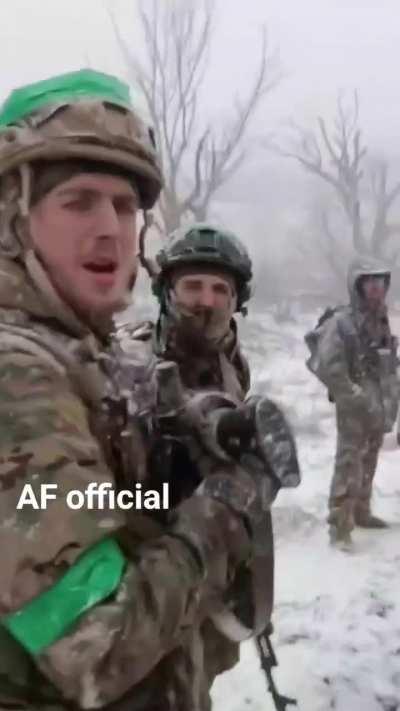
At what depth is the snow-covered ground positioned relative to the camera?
10.6 ft

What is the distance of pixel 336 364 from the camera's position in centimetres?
486

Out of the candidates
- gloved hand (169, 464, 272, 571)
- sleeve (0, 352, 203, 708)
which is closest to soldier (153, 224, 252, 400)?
gloved hand (169, 464, 272, 571)

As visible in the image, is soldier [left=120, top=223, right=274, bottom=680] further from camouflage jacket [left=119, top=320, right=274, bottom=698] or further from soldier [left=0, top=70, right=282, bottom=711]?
soldier [left=0, top=70, right=282, bottom=711]

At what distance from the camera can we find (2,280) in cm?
122

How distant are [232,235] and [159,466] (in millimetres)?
1511

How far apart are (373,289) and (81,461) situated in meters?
4.23

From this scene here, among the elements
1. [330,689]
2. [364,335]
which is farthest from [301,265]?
[330,689]

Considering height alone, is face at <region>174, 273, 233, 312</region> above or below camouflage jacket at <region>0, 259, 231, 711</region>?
above

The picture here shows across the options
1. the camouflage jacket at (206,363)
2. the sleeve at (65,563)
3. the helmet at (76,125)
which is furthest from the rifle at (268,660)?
the helmet at (76,125)

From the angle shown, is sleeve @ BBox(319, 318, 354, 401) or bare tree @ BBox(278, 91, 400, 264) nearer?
sleeve @ BBox(319, 318, 354, 401)

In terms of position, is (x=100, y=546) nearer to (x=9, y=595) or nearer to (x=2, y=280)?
(x=9, y=595)

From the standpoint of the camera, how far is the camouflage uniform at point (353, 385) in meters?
4.89

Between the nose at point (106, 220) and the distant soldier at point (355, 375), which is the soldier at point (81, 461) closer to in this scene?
the nose at point (106, 220)

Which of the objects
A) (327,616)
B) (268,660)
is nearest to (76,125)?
(268,660)
